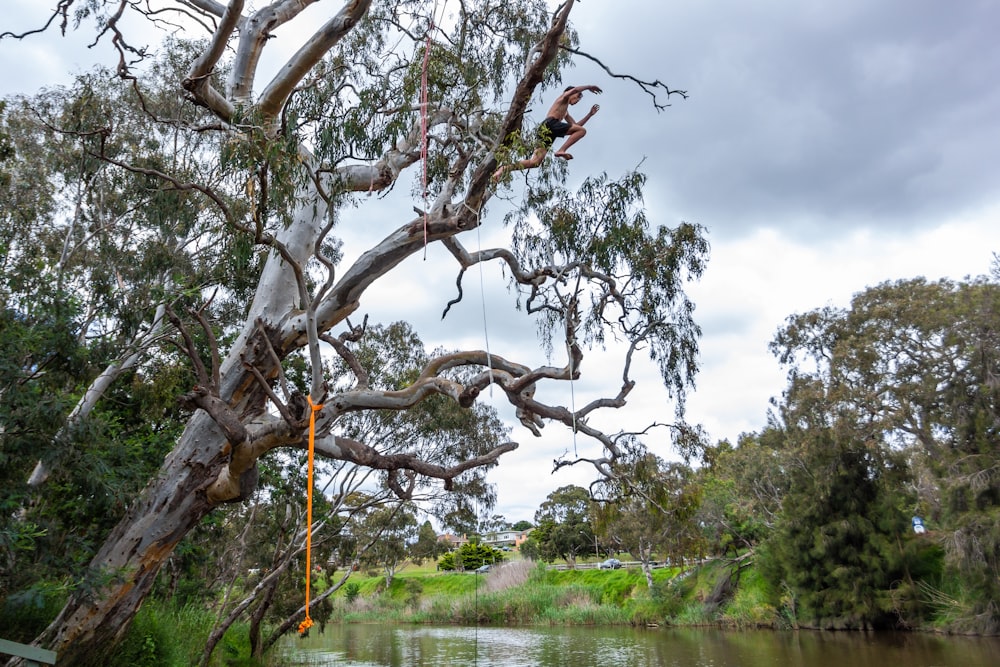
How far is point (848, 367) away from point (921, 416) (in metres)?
1.58

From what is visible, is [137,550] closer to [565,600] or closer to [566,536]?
[565,600]

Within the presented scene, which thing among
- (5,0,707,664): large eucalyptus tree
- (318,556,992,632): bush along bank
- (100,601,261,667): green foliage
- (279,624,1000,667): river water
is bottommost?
(279,624,1000,667): river water

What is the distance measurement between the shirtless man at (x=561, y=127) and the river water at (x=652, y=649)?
756 centimetres

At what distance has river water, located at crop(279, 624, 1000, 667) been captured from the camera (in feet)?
32.1

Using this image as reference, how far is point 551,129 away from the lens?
5.54 meters

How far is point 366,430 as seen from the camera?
10.9 meters

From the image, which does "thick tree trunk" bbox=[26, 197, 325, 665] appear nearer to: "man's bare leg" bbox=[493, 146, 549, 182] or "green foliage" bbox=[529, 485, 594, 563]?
"man's bare leg" bbox=[493, 146, 549, 182]

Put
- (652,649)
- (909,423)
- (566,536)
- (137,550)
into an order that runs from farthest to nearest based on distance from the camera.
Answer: (566,536) → (909,423) → (652,649) → (137,550)

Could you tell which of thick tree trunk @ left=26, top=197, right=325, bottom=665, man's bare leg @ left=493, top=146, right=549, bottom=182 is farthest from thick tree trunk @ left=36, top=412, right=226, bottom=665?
man's bare leg @ left=493, top=146, right=549, bottom=182

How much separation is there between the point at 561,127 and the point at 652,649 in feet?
31.7

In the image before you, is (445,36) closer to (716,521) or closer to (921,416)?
(921,416)

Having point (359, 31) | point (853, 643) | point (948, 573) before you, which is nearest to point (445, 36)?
point (359, 31)

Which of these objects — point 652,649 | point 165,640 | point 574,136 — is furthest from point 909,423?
point 165,640

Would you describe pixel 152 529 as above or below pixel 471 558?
above
